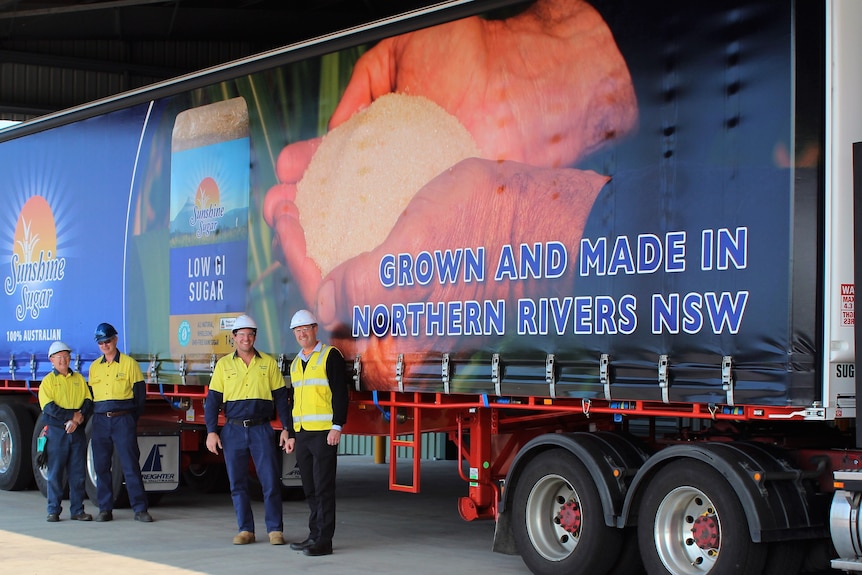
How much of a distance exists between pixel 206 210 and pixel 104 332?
5.34 feet

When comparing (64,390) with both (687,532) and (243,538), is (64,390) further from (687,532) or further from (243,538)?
(687,532)

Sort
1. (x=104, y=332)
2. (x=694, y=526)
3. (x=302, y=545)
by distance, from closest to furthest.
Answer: (x=694, y=526) < (x=302, y=545) < (x=104, y=332)

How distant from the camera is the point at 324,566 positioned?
346 inches

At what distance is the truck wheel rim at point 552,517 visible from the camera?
26.6 feet

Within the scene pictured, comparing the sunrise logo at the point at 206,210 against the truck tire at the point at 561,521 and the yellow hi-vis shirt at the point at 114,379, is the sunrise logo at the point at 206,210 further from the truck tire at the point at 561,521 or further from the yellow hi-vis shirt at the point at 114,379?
the truck tire at the point at 561,521

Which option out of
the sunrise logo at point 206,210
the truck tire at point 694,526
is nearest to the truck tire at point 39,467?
the sunrise logo at point 206,210

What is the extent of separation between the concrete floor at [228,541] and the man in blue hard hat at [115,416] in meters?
0.29

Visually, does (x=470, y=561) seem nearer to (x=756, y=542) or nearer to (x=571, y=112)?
(x=756, y=542)

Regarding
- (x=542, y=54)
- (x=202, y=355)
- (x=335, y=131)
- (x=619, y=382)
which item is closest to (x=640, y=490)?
(x=619, y=382)

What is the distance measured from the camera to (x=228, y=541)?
1013cm

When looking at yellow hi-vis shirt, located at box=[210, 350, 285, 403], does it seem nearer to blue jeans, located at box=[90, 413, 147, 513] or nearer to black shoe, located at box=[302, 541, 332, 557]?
black shoe, located at box=[302, 541, 332, 557]

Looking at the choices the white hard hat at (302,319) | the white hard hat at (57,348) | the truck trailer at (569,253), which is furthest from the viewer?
the white hard hat at (57,348)

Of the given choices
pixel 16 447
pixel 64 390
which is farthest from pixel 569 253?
pixel 16 447

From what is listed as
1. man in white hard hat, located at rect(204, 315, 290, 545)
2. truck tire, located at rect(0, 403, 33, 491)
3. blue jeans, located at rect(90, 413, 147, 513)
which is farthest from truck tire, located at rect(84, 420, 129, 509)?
man in white hard hat, located at rect(204, 315, 290, 545)
